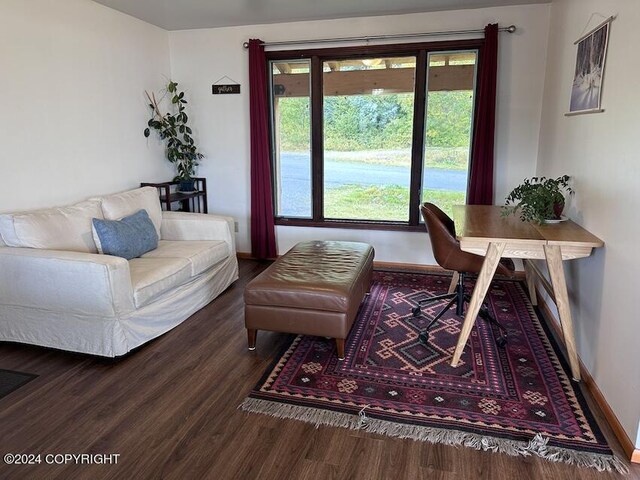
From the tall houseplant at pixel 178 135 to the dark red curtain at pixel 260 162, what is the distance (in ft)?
2.37

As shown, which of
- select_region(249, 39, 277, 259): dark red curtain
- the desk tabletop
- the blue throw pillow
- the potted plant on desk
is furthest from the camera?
select_region(249, 39, 277, 259): dark red curtain

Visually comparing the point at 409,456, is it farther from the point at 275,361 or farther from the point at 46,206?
the point at 46,206

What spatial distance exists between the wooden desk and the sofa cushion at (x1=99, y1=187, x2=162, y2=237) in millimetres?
2584

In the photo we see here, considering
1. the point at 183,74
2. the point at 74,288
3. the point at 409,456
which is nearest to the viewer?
the point at 409,456

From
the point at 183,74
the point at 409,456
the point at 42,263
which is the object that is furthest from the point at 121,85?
the point at 409,456

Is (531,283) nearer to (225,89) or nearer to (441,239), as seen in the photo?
(441,239)

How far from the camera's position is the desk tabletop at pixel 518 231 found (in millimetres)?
2252

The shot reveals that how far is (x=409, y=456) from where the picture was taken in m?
1.83

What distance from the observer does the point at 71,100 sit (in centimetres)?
337

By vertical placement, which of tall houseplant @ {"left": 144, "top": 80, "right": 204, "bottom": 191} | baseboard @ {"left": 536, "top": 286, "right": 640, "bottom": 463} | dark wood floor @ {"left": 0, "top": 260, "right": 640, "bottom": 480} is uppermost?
tall houseplant @ {"left": 144, "top": 80, "right": 204, "bottom": 191}

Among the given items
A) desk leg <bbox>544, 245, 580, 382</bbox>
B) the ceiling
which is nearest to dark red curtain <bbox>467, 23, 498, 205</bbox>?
the ceiling

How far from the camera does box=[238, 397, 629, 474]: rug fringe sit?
179 cm

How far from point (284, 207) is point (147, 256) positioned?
1794mm

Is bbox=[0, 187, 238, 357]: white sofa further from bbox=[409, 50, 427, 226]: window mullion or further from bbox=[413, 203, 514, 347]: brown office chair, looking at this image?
bbox=[409, 50, 427, 226]: window mullion
